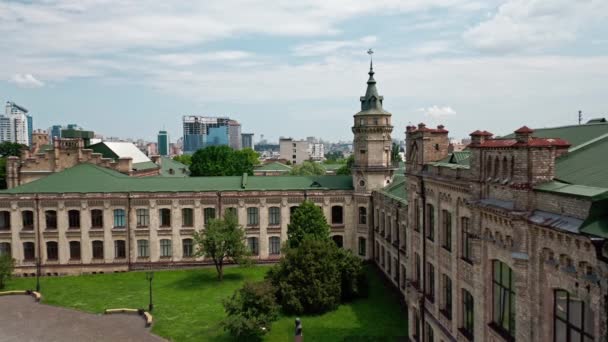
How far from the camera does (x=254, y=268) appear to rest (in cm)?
4947

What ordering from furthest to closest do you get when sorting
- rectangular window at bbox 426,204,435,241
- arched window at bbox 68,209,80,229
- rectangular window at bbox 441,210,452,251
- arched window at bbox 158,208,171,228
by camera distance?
arched window at bbox 158,208,171,228, arched window at bbox 68,209,80,229, rectangular window at bbox 426,204,435,241, rectangular window at bbox 441,210,452,251

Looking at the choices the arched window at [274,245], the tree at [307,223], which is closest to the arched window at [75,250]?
the arched window at [274,245]

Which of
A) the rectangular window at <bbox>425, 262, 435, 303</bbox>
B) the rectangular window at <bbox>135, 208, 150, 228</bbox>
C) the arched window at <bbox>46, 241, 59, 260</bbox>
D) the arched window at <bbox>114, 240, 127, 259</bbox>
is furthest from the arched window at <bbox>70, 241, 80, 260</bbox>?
the rectangular window at <bbox>425, 262, 435, 303</bbox>

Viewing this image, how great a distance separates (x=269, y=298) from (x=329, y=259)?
6845 millimetres

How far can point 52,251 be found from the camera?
163 feet

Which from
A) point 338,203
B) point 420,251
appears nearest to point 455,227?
point 420,251

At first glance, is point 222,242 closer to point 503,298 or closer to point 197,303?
point 197,303

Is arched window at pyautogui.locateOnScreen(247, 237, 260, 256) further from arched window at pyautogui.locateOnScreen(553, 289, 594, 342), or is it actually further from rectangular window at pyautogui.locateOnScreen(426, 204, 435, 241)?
arched window at pyautogui.locateOnScreen(553, 289, 594, 342)

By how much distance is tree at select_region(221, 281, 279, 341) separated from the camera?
29.5 metres

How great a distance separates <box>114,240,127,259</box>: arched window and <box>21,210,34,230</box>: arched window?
9.21 meters

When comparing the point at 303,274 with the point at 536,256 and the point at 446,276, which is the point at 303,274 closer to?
the point at 446,276

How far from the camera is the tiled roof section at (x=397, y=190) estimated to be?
1609 inches

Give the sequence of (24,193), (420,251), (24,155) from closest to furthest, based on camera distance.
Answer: (420,251) < (24,193) < (24,155)

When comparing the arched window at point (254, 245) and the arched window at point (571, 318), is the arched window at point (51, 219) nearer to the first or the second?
the arched window at point (254, 245)
